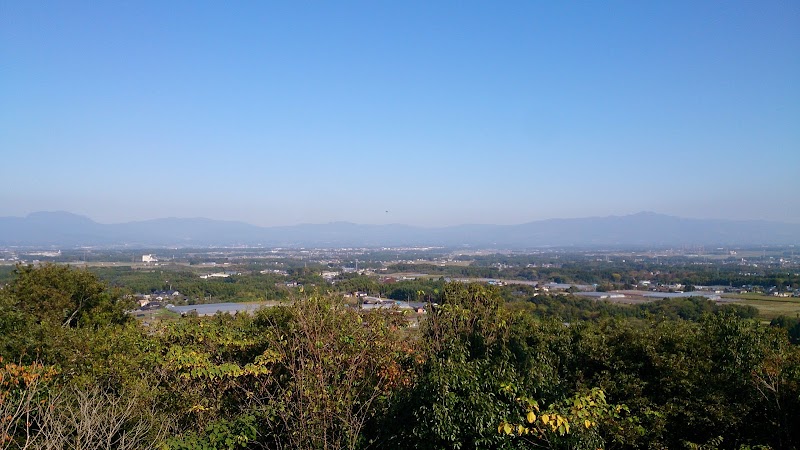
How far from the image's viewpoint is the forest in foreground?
13.5 feet

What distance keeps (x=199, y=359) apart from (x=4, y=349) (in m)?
3.32

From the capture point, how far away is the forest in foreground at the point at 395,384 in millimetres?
4121

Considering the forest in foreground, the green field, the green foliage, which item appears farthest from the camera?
the green field

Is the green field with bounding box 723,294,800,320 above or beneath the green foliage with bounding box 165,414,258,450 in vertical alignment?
beneath

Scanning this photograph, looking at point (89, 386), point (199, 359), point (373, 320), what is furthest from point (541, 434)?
point (89, 386)

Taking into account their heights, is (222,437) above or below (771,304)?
above

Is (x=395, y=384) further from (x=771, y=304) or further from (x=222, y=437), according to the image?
(x=771, y=304)

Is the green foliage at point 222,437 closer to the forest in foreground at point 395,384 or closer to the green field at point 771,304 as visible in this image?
the forest in foreground at point 395,384

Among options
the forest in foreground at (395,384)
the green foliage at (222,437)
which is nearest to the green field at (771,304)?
the forest in foreground at (395,384)

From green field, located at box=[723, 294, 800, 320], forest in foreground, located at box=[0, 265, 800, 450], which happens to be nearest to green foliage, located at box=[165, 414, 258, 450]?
forest in foreground, located at box=[0, 265, 800, 450]

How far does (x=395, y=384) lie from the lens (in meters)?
6.51

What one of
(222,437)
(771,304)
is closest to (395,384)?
(222,437)

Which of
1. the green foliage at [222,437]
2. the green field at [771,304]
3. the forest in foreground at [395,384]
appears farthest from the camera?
the green field at [771,304]

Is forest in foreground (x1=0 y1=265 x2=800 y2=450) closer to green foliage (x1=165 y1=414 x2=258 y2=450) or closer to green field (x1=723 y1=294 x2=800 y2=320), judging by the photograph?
green foliage (x1=165 y1=414 x2=258 y2=450)
